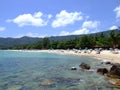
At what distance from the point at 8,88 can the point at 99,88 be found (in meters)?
8.54

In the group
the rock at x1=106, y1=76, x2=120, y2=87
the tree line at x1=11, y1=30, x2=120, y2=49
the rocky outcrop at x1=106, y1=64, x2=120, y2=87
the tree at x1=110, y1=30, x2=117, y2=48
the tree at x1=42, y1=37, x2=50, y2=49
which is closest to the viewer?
the rock at x1=106, y1=76, x2=120, y2=87

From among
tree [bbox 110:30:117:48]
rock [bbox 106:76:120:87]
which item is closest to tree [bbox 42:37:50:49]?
tree [bbox 110:30:117:48]

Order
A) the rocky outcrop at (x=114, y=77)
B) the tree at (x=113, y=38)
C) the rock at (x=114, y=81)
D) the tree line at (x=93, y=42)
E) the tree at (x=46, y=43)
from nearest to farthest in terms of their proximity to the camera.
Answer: the rock at (x=114, y=81) → the rocky outcrop at (x=114, y=77) → the tree at (x=113, y=38) → the tree line at (x=93, y=42) → the tree at (x=46, y=43)

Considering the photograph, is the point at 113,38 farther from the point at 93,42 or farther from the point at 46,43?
the point at 46,43

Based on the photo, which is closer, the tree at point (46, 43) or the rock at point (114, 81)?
the rock at point (114, 81)

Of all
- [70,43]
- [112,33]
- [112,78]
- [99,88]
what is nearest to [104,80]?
[112,78]

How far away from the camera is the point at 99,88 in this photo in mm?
22547

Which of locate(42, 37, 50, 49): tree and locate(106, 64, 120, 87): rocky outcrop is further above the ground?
locate(42, 37, 50, 49): tree

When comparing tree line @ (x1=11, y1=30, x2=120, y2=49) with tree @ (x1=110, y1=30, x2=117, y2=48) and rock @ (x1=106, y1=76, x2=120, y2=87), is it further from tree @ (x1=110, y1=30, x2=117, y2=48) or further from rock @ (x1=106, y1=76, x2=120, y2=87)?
rock @ (x1=106, y1=76, x2=120, y2=87)

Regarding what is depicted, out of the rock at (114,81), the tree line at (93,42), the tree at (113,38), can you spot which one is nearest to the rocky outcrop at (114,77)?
the rock at (114,81)

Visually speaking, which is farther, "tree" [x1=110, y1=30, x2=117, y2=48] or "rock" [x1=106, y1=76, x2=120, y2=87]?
"tree" [x1=110, y1=30, x2=117, y2=48]

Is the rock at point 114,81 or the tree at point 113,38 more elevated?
the tree at point 113,38

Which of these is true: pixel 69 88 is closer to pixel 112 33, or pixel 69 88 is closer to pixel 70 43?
pixel 112 33

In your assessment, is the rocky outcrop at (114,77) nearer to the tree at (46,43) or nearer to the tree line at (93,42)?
the tree line at (93,42)
